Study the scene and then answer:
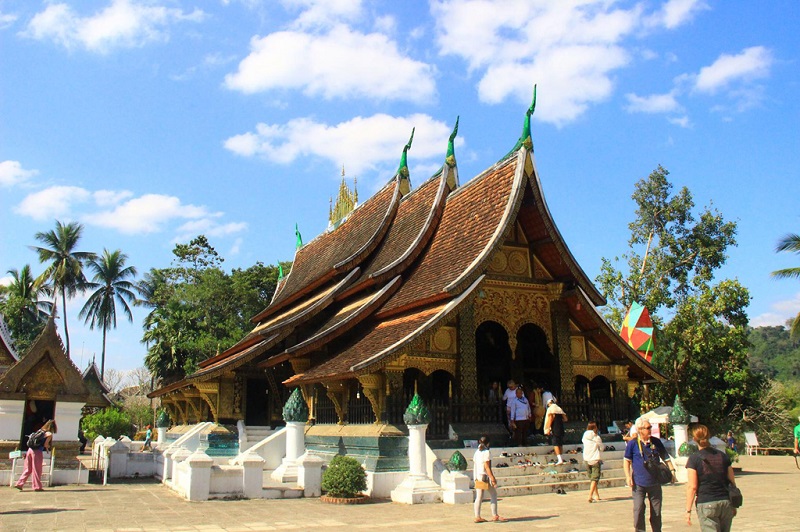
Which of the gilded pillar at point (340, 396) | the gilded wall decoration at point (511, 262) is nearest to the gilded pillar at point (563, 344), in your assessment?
the gilded wall decoration at point (511, 262)

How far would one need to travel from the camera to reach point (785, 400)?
35875 millimetres

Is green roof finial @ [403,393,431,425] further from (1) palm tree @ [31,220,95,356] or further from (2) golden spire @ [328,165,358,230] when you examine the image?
(1) palm tree @ [31,220,95,356]

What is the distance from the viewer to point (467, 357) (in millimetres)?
12555

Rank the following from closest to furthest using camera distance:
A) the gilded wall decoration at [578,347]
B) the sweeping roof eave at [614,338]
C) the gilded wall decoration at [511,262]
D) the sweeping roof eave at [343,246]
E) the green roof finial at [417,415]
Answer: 1. the green roof finial at [417,415]
2. the sweeping roof eave at [614,338]
3. the gilded wall decoration at [511,262]
4. the gilded wall decoration at [578,347]
5. the sweeping roof eave at [343,246]

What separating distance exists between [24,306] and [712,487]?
1829 inches

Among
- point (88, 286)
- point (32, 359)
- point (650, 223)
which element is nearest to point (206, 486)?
point (32, 359)

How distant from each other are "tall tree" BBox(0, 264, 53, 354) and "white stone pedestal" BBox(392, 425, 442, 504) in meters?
38.8

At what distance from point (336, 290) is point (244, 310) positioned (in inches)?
955

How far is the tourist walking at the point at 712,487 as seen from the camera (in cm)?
503

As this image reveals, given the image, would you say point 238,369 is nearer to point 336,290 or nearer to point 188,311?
point 336,290

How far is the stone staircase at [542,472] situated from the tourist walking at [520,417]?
1.22 ft

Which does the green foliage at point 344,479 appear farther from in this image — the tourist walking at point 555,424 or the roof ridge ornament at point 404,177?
the roof ridge ornament at point 404,177

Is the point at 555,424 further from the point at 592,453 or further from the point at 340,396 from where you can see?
the point at 340,396

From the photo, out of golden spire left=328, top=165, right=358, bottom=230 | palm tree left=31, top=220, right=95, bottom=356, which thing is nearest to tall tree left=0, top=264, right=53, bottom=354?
palm tree left=31, top=220, right=95, bottom=356
